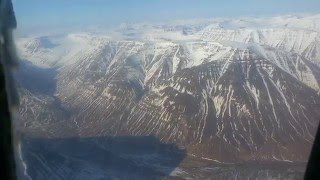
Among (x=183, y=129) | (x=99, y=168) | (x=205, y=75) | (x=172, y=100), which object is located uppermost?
(x=205, y=75)

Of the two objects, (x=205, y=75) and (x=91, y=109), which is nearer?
(x=91, y=109)

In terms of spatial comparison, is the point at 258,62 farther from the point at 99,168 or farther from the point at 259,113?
the point at 99,168

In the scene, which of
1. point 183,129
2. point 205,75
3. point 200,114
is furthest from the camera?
point 205,75

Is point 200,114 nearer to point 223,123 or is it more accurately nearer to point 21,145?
point 223,123

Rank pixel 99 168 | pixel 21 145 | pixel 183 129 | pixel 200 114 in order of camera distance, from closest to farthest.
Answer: pixel 21 145, pixel 99 168, pixel 183 129, pixel 200 114

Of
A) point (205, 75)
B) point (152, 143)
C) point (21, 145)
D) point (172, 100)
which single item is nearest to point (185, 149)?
point (152, 143)

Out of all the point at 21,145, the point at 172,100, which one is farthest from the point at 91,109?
the point at 21,145

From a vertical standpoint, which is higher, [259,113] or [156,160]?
[259,113]
